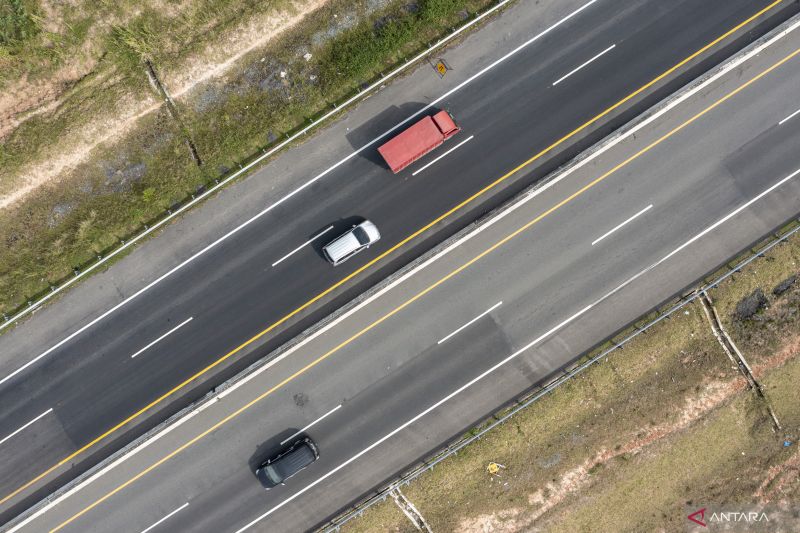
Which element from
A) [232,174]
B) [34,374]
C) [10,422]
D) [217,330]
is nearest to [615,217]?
[232,174]

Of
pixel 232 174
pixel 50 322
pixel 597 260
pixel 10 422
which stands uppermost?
pixel 232 174

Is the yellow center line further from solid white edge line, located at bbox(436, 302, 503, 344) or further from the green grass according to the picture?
the green grass

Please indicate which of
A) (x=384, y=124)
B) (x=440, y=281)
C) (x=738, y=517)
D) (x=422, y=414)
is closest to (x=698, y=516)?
(x=738, y=517)

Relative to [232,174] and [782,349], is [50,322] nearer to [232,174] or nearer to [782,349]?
[232,174]

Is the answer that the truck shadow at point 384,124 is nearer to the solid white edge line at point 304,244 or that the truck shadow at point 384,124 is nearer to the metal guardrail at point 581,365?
the solid white edge line at point 304,244

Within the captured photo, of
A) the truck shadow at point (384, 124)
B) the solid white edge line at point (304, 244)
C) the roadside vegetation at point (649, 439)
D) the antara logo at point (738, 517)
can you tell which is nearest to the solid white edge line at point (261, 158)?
the truck shadow at point (384, 124)

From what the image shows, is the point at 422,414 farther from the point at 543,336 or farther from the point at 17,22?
the point at 17,22
